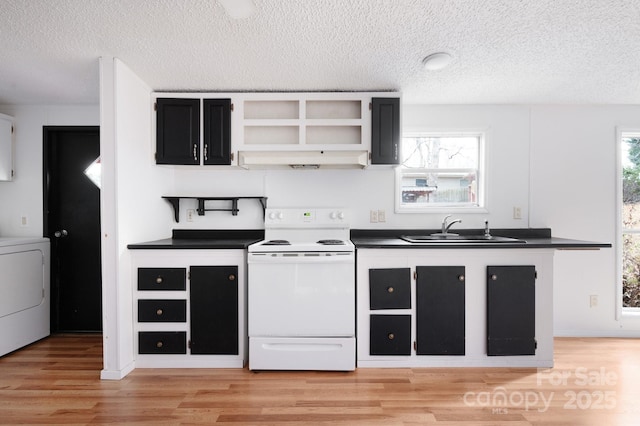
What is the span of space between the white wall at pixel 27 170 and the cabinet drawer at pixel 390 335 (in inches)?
129

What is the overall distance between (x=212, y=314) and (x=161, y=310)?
38cm

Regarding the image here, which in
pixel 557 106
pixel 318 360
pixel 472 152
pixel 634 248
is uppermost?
pixel 557 106

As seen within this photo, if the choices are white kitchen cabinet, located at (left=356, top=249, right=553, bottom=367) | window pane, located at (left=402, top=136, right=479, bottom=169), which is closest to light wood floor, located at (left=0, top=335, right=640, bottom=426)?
white kitchen cabinet, located at (left=356, top=249, right=553, bottom=367)

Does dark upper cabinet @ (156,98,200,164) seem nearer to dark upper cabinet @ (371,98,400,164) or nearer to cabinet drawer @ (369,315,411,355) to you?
dark upper cabinet @ (371,98,400,164)

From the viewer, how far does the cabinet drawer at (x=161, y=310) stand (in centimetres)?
251

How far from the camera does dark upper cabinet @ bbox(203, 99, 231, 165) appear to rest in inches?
113

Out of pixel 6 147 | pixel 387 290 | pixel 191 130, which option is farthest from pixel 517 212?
pixel 6 147

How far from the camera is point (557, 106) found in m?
3.23

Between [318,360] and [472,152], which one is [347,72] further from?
[318,360]

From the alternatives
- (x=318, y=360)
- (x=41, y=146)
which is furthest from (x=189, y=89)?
(x=318, y=360)

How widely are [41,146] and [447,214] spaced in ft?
13.1

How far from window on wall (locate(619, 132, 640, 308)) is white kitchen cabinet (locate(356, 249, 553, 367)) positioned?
161cm

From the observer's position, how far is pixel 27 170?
3273 millimetres

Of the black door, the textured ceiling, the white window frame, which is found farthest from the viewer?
the black door
